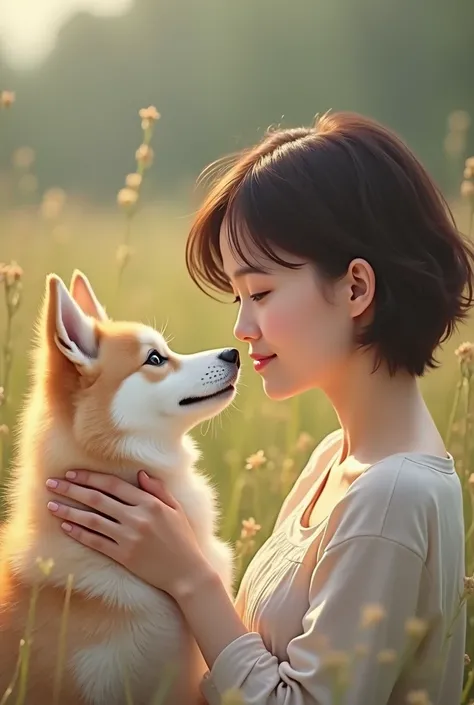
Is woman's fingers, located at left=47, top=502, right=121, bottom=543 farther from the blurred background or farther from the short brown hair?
the blurred background

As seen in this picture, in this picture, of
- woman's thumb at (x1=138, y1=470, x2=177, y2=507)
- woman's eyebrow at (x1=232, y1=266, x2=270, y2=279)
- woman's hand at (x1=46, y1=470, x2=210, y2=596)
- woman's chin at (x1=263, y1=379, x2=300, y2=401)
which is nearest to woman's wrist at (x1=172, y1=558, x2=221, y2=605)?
woman's hand at (x1=46, y1=470, x2=210, y2=596)

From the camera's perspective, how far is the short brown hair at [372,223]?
43.5 inches

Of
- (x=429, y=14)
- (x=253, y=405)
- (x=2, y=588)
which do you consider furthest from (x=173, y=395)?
(x=429, y=14)

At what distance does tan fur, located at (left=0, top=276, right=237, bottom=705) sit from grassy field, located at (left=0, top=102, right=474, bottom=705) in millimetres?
481

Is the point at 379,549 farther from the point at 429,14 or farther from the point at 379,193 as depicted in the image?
the point at 429,14

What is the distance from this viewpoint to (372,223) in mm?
1101

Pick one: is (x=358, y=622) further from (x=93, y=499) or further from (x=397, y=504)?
(x=93, y=499)

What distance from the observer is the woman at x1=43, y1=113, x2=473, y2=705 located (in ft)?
3.26

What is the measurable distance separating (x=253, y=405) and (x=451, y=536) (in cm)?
94

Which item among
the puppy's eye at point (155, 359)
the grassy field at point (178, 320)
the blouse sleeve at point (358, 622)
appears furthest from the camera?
the grassy field at point (178, 320)

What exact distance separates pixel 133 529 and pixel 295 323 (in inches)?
12.7

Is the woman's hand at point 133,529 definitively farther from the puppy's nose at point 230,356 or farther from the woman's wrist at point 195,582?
the puppy's nose at point 230,356

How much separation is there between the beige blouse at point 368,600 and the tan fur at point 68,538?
0.41 ft

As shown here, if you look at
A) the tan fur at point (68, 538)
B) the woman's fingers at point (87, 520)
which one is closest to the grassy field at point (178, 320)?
the tan fur at point (68, 538)
